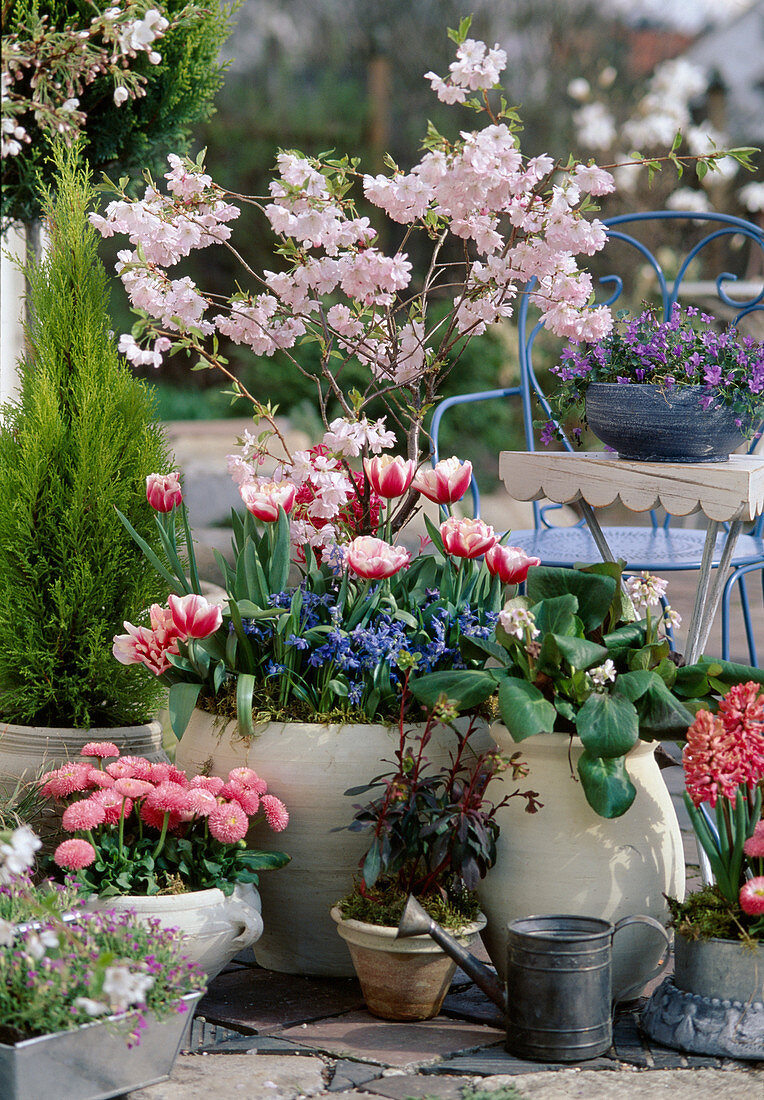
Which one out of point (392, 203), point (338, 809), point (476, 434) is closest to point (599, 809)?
point (338, 809)

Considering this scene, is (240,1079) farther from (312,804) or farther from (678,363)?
(678,363)

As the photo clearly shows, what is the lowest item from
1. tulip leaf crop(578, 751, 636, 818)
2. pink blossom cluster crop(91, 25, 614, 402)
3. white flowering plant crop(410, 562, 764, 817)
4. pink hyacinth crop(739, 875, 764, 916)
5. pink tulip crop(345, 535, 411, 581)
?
pink hyacinth crop(739, 875, 764, 916)

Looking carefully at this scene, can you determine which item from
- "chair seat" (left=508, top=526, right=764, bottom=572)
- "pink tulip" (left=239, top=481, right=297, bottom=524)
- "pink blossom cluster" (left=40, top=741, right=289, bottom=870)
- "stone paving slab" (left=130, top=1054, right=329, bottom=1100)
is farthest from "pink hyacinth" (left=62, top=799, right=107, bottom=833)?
"chair seat" (left=508, top=526, right=764, bottom=572)

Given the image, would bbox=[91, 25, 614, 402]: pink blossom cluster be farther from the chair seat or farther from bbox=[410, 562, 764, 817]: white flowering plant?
the chair seat

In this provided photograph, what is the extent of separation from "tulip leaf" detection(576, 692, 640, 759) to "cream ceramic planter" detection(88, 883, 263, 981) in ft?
1.89

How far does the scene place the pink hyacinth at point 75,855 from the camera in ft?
5.73

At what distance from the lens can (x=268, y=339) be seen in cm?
229

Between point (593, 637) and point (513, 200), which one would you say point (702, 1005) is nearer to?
point (593, 637)

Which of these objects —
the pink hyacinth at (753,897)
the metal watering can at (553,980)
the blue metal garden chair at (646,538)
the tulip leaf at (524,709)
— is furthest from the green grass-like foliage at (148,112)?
the pink hyacinth at (753,897)

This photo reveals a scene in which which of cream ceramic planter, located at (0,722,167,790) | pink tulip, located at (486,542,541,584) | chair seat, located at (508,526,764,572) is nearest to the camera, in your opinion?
pink tulip, located at (486,542,541,584)

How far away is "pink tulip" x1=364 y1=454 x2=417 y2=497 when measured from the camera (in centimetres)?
208

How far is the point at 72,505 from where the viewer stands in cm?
233

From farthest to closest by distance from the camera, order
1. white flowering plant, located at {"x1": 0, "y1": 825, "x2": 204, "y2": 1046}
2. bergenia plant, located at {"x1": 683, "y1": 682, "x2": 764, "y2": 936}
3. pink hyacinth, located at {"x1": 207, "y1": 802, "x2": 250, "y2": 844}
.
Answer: pink hyacinth, located at {"x1": 207, "y1": 802, "x2": 250, "y2": 844}
bergenia plant, located at {"x1": 683, "y1": 682, "x2": 764, "y2": 936}
white flowering plant, located at {"x1": 0, "y1": 825, "x2": 204, "y2": 1046}

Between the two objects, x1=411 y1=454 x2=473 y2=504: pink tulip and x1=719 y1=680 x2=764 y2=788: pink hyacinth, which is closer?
x1=719 y1=680 x2=764 y2=788: pink hyacinth
